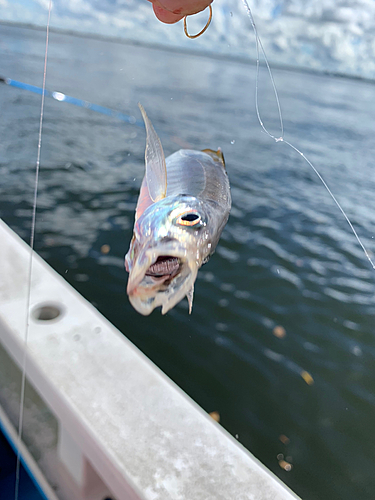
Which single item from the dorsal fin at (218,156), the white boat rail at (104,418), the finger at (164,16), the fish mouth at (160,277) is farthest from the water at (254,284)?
the finger at (164,16)

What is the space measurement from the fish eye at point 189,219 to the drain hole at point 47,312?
5.25 feet

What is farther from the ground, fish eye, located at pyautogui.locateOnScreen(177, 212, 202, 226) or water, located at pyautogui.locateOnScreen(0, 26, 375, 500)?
fish eye, located at pyautogui.locateOnScreen(177, 212, 202, 226)

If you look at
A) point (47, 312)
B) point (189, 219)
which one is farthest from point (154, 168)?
point (47, 312)

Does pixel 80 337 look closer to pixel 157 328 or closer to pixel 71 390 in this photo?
pixel 71 390

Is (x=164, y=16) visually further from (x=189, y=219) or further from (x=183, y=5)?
(x=189, y=219)

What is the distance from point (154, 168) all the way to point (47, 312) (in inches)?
61.1

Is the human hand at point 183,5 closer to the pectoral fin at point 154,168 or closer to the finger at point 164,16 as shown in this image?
the finger at point 164,16

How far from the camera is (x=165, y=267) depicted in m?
0.96

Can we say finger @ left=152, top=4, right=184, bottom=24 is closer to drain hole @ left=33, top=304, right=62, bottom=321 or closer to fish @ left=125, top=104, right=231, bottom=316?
fish @ left=125, top=104, right=231, bottom=316

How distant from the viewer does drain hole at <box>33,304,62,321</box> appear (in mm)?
2281

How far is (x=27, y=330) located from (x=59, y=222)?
15.6 ft

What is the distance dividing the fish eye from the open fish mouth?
0.09 m

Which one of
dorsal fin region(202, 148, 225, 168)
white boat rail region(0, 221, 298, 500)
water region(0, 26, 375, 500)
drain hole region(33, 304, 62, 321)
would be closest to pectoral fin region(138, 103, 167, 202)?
dorsal fin region(202, 148, 225, 168)

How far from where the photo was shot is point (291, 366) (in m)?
4.54
